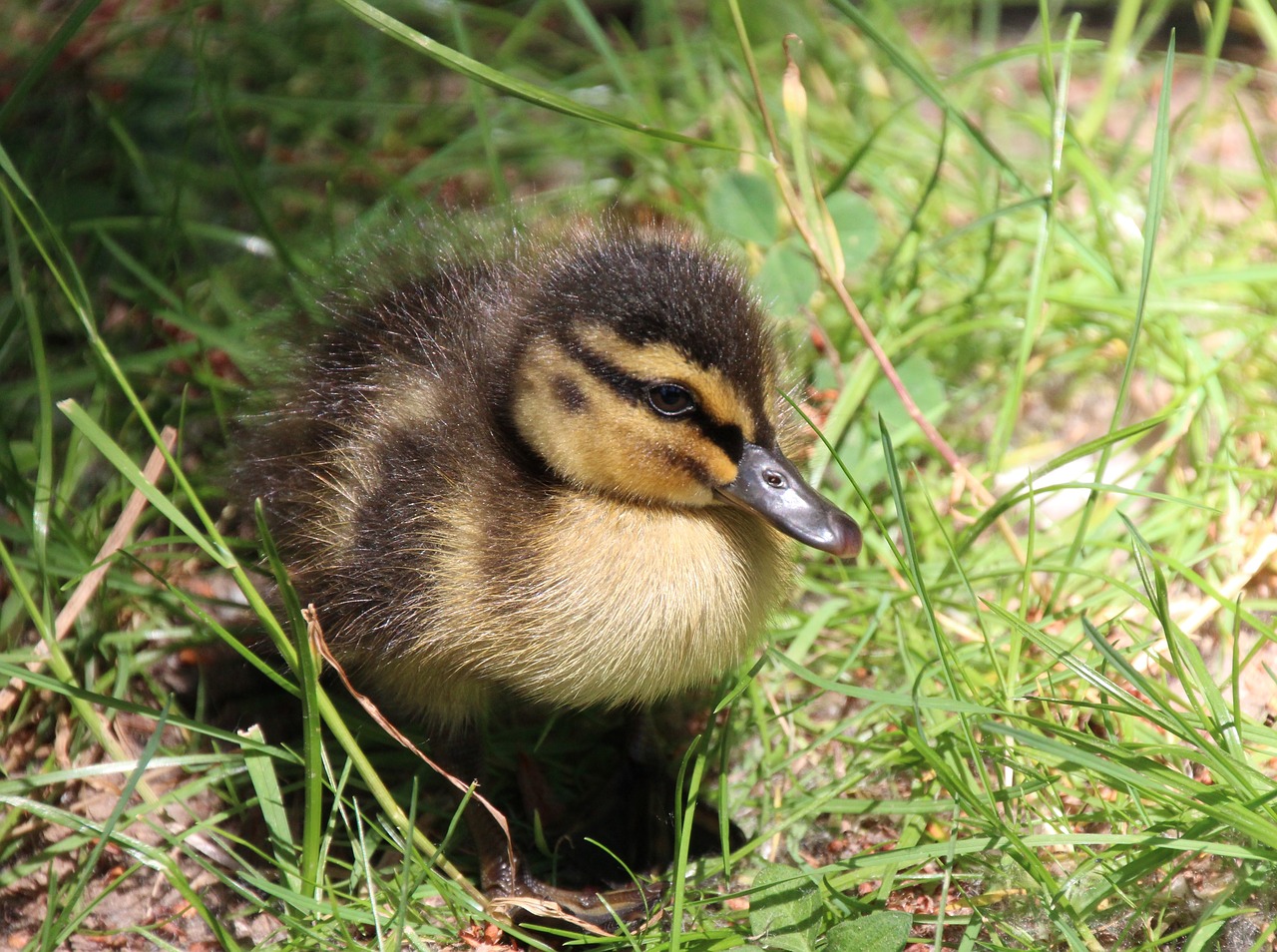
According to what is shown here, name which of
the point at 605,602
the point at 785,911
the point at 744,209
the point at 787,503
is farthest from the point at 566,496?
the point at 744,209

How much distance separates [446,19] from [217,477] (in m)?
1.52

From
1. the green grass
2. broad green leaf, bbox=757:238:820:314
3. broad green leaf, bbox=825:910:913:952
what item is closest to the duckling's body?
the green grass

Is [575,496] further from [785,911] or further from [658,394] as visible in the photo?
[785,911]

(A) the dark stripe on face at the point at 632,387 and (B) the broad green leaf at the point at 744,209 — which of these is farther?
(B) the broad green leaf at the point at 744,209

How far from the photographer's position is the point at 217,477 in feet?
7.85

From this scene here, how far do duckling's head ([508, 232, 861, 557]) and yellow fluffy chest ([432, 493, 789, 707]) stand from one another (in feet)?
0.18

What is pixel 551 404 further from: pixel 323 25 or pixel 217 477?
pixel 323 25

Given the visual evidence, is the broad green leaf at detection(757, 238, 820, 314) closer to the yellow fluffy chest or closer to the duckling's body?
the duckling's body

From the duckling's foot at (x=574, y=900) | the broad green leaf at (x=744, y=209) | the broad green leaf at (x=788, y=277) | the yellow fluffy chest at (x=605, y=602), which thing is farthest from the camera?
the broad green leaf at (x=744, y=209)

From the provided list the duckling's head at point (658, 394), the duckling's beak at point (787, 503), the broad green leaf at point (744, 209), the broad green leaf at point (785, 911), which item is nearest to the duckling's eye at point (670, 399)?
the duckling's head at point (658, 394)

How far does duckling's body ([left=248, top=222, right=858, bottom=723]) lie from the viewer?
5.81 ft

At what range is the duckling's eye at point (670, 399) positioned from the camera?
175 centimetres

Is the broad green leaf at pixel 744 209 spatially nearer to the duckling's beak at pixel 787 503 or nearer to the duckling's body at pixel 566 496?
the duckling's body at pixel 566 496

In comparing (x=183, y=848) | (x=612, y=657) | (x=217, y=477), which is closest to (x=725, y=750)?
(x=612, y=657)
